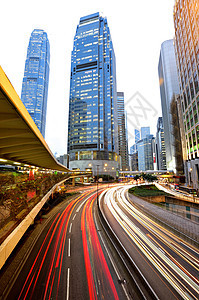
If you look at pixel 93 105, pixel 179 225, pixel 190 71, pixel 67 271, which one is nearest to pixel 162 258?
pixel 179 225

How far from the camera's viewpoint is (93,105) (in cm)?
10475

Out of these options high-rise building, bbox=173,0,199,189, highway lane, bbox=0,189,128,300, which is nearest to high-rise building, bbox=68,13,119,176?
high-rise building, bbox=173,0,199,189

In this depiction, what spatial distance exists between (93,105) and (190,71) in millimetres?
70801

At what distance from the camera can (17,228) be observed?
Result: 24.7 feet

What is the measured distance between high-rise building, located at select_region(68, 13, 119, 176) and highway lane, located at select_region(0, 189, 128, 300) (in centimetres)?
7732

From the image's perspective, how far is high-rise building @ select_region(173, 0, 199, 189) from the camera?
40.8 meters

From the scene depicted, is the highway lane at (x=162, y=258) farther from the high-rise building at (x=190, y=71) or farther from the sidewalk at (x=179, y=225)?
the high-rise building at (x=190, y=71)

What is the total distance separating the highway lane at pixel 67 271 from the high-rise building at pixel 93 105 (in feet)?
254

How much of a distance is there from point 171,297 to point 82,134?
99304mm

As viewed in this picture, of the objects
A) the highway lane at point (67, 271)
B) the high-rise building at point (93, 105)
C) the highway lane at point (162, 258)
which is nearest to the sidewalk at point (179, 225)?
the highway lane at point (162, 258)

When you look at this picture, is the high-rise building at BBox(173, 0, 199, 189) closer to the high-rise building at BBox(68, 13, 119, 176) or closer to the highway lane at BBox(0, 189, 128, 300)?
the highway lane at BBox(0, 189, 128, 300)

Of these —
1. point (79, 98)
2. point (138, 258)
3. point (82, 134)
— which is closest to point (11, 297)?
point (138, 258)

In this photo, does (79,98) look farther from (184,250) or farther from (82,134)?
(184,250)

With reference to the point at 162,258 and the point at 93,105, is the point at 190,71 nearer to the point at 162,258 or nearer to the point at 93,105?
the point at 162,258
